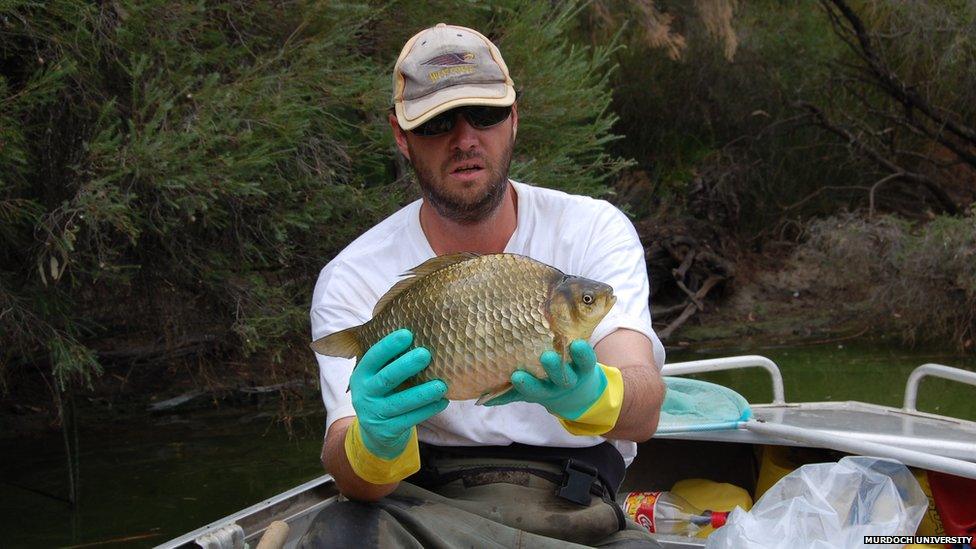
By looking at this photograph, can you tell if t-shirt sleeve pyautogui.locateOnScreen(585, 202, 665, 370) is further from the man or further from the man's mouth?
the man's mouth

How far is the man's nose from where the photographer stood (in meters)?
2.22

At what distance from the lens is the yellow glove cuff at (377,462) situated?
75.9 inches

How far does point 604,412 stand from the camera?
185 centimetres

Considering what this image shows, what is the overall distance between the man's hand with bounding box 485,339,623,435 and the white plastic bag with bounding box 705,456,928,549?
84 centimetres

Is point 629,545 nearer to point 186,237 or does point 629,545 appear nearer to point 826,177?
point 186,237

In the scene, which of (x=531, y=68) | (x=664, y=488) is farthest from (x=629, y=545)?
(x=531, y=68)

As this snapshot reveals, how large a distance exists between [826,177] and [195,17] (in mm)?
7449

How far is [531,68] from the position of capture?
18.4 ft

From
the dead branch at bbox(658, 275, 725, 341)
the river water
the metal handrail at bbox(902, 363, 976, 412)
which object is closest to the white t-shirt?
the metal handrail at bbox(902, 363, 976, 412)

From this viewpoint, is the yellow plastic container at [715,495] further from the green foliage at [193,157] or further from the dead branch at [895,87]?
the dead branch at [895,87]

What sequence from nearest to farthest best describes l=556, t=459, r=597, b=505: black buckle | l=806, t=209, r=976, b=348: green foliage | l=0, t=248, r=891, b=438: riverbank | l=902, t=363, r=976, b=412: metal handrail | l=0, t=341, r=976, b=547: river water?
1. l=556, t=459, r=597, b=505: black buckle
2. l=902, t=363, r=976, b=412: metal handrail
3. l=0, t=341, r=976, b=547: river water
4. l=0, t=248, r=891, b=438: riverbank
5. l=806, t=209, r=976, b=348: green foliage

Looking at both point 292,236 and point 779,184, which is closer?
point 292,236

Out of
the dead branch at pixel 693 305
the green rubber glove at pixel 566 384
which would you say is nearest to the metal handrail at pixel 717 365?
the green rubber glove at pixel 566 384

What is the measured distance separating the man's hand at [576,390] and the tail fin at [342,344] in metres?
0.27
